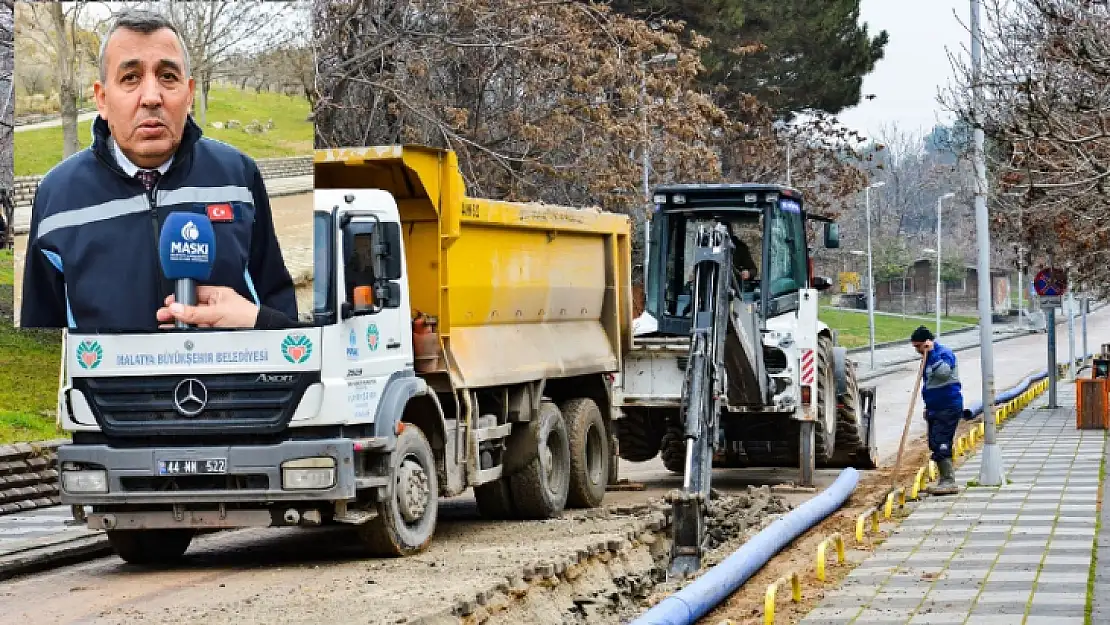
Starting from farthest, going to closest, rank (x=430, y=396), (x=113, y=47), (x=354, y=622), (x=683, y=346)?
1. (x=683, y=346)
2. (x=430, y=396)
3. (x=113, y=47)
4. (x=354, y=622)

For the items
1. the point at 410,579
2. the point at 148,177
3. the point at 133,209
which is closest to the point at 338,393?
the point at 410,579

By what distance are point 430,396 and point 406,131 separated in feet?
39.7

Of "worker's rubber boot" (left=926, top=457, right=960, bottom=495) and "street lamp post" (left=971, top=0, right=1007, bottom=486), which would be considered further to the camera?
"worker's rubber boot" (left=926, top=457, right=960, bottom=495)

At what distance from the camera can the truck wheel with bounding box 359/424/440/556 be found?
513 inches

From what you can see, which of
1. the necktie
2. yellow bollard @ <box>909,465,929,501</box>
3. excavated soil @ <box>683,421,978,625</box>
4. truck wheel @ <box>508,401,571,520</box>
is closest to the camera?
excavated soil @ <box>683,421,978,625</box>

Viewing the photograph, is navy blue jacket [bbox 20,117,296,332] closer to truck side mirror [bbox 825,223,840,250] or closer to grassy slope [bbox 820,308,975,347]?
truck side mirror [bbox 825,223,840,250]

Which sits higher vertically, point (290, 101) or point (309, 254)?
point (290, 101)

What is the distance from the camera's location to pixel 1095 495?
17812mm

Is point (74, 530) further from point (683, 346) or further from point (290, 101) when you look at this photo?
point (683, 346)

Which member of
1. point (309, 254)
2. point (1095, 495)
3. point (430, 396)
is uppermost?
point (309, 254)

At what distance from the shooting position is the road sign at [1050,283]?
32.0 metres

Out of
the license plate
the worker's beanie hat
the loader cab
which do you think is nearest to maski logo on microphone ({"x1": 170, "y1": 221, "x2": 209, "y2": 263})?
the license plate

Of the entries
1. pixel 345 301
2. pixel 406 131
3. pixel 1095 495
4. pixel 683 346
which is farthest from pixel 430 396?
pixel 406 131

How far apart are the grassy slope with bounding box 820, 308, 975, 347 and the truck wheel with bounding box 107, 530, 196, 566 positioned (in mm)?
57249
